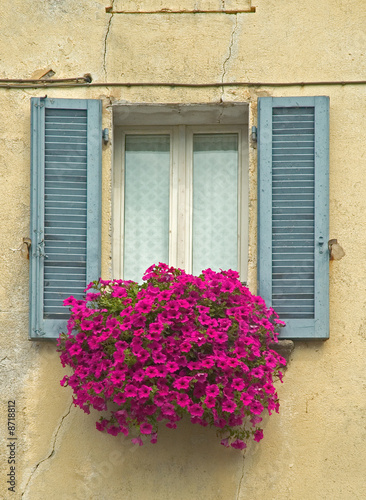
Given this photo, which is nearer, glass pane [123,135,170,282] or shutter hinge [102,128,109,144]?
shutter hinge [102,128,109,144]

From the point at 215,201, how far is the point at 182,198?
205mm

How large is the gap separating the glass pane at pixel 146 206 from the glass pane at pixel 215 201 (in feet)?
0.62

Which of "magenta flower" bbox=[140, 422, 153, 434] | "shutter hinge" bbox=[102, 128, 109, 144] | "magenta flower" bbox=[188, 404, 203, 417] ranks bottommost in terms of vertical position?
"magenta flower" bbox=[140, 422, 153, 434]

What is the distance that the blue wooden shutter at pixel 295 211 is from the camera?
213 inches

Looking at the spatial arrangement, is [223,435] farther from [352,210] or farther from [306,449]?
[352,210]

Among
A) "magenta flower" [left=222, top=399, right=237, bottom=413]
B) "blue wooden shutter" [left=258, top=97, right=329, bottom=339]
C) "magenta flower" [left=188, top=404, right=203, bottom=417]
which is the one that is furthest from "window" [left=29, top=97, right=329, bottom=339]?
"magenta flower" [left=188, top=404, right=203, bottom=417]

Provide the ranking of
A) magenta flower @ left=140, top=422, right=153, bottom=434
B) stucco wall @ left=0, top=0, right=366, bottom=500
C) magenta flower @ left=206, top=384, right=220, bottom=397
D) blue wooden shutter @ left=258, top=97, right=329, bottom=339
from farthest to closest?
blue wooden shutter @ left=258, top=97, right=329, bottom=339
stucco wall @ left=0, top=0, right=366, bottom=500
magenta flower @ left=140, top=422, right=153, bottom=434
magenta flower @ left=206, top=384, right=220, bottom=397

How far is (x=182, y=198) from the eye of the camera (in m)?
5.85

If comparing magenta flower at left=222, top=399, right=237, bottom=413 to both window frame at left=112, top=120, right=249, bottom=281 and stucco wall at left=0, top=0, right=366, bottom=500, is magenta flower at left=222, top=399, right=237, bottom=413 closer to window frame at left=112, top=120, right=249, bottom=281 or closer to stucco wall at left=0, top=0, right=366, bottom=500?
stucco wall at left=0, top=0, right=366, bottom=500

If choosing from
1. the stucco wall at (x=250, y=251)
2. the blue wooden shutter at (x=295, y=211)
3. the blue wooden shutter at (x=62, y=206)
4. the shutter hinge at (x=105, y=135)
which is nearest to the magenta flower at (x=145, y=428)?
the stucco wall at (x=250, y=251)

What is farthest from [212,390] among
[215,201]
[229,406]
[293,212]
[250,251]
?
[215,201]

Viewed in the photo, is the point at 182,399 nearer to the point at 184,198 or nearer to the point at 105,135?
the point at 184,198

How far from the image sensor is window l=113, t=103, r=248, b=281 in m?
5.81

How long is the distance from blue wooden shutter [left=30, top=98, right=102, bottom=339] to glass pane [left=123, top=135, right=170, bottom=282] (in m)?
0.35
